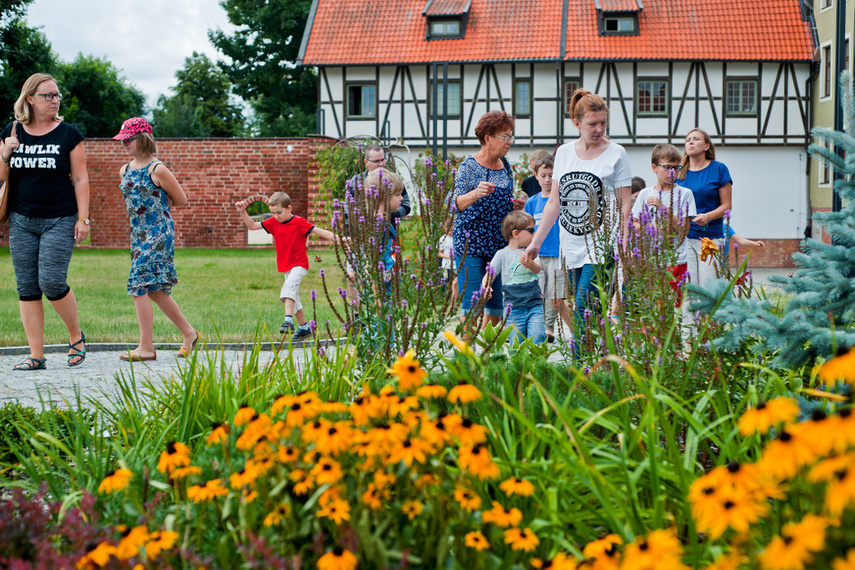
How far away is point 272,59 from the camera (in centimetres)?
4250

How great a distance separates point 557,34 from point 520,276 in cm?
2431

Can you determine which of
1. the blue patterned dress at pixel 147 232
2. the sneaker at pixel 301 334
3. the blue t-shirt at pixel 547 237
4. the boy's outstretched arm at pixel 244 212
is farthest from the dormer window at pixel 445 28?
the blue patterned dress at pixel 147 232

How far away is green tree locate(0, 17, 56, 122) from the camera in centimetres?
3025

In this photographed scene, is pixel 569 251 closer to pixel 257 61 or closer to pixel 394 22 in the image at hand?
pixel 394 22

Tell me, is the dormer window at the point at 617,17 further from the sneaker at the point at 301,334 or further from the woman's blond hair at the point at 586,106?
the woman's blond hair at the point at 586,106

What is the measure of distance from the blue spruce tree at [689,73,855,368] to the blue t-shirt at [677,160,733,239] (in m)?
3.61

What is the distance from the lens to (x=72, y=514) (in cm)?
217

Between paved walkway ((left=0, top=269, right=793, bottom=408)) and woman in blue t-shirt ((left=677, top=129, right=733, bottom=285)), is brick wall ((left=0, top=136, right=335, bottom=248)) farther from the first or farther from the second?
woman in blue t-shirt ((left=677, top=129, right=733, bottom=285))

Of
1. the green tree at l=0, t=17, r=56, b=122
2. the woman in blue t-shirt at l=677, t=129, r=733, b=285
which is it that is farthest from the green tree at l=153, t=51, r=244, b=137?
the woman in blue t-shirt at l=677, t=129, r=733, b=285

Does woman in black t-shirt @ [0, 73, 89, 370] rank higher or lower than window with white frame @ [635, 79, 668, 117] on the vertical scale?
lower

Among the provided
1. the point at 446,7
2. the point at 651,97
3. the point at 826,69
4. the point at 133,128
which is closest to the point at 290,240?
the point at 133,128

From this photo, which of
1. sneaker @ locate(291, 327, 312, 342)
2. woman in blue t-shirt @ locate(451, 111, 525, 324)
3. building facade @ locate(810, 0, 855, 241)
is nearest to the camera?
woman in blue t-shirt @ locate(451, 111, 525, 324)

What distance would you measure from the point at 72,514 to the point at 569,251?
13.3 feet

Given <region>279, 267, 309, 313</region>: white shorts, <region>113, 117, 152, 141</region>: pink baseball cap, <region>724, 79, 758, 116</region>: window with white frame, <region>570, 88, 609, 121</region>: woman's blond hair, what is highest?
<region>724, 79, 758, 116</region>: window with white frame
